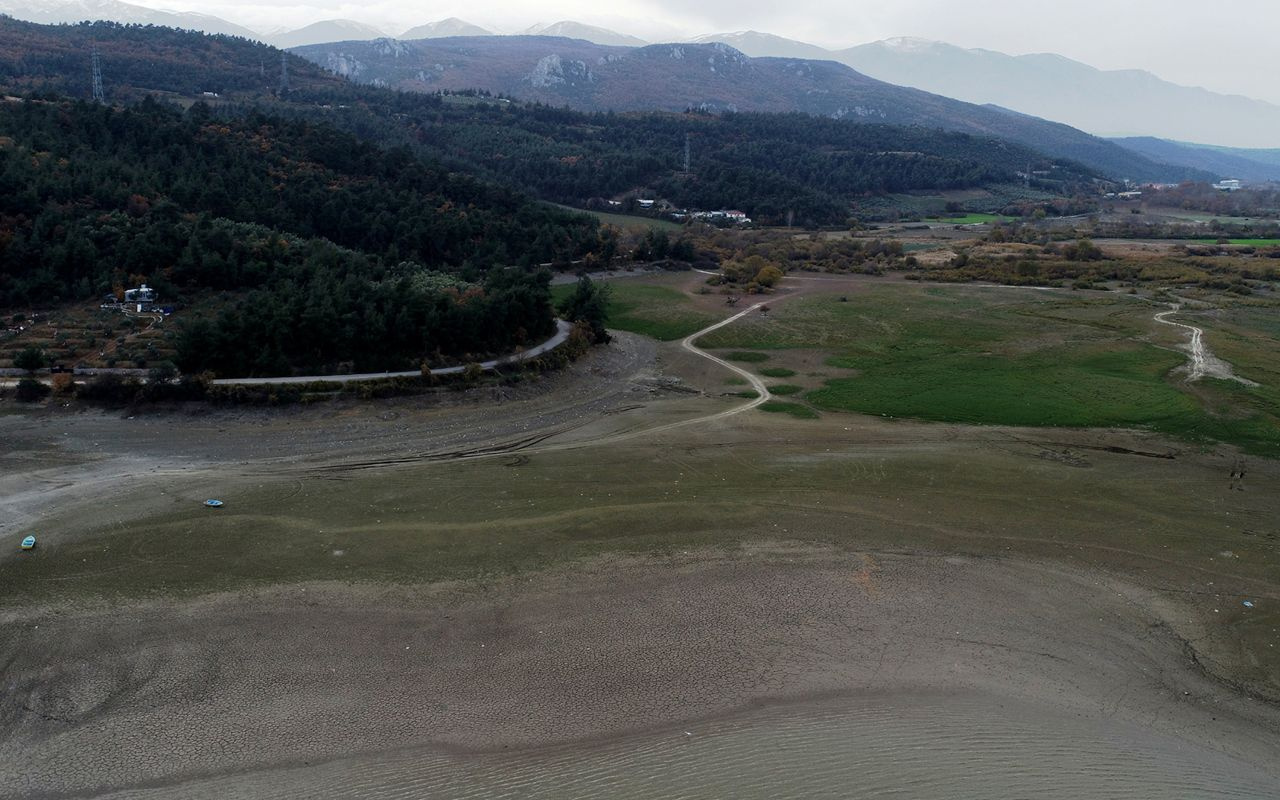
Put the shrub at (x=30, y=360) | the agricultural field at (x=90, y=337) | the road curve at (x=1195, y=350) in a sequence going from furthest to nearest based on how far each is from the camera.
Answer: the road curve at (x=1195, y=350)
the agricultural field at (x=90, y=337)
the shrub at (x=30, y=360)

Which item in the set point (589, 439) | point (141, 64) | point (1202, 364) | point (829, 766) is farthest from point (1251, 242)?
point (141, 64)

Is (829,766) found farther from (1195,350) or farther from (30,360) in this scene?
(1195,350)

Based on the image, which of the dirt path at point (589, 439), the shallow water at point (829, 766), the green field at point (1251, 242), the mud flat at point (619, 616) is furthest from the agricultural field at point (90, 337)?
the green field at point (1251, 242)

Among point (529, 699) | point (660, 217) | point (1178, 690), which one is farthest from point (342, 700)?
point (660, 217)

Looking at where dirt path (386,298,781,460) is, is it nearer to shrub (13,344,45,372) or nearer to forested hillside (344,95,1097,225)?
shrub (13,344,45,372)

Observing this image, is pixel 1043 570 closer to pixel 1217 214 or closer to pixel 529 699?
pixel 529 699

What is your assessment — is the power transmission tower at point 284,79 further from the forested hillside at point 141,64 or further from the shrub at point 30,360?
the shrub at point 30,360
